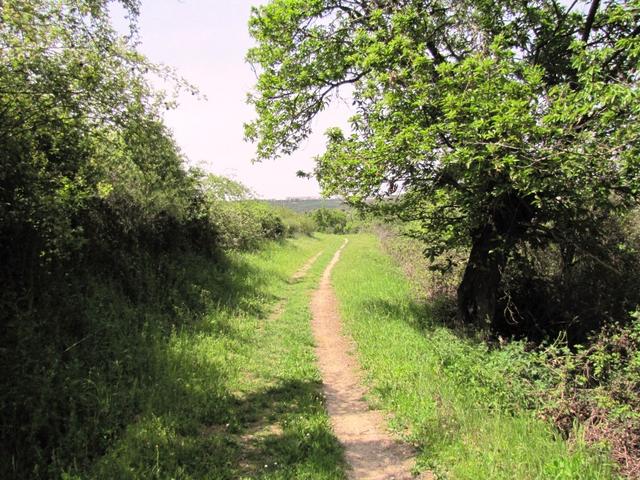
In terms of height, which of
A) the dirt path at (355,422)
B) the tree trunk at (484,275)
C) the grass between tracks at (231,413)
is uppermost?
the tree trunk at (484,275)

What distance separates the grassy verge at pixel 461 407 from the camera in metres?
4.29

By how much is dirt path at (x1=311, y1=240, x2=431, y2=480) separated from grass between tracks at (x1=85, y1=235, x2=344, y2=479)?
21cm

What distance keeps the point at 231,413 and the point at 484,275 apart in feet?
21.1

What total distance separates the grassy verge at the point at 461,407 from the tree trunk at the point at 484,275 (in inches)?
45.7

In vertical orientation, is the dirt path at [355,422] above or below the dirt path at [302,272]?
below

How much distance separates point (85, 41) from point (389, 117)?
507cm

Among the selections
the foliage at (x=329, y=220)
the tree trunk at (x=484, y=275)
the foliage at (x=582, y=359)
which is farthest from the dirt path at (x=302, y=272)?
the foliage at (x=329, y=220)

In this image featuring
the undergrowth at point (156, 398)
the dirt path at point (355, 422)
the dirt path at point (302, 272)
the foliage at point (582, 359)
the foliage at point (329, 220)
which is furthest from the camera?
the foliage at point (329, 220)

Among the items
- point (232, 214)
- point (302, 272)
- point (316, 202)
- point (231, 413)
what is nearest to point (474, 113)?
point (231, 413)

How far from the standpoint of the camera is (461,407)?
5512 mm

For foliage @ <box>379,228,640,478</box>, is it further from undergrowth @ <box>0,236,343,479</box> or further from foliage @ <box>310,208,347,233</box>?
foliage @ <box>310,208,347,233</box>

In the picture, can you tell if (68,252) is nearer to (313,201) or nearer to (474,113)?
(474,113)

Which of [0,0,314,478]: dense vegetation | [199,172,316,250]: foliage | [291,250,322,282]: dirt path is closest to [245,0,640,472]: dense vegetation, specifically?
[0,0,314,478]: dense vegetation

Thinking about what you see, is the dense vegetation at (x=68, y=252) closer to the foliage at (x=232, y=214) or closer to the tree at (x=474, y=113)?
the tree at (x=474, y=113)
